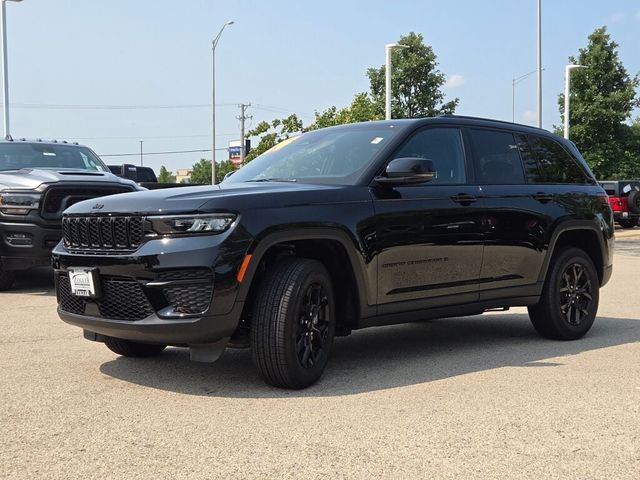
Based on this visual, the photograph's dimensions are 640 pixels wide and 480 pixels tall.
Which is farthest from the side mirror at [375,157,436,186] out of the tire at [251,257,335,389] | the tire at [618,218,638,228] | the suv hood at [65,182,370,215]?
the tire at [618,218,638,228]

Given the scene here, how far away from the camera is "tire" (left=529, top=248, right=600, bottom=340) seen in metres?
6.31

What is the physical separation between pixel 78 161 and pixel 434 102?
31.9 meters

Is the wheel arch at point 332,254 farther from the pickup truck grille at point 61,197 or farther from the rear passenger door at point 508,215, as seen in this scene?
the pickup truck grille at point 61,197

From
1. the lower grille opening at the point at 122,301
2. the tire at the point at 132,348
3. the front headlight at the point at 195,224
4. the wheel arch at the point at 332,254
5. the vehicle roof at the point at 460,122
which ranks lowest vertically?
the tire at the point at 132,348

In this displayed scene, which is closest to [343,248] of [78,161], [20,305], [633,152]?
[20,305]

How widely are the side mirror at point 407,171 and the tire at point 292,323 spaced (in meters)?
0.80

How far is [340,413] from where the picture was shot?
4.07 m

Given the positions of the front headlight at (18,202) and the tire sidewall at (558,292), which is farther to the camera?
the front headlight at (18,202)

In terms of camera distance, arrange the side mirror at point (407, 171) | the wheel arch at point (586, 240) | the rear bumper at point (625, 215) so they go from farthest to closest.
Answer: the rear bumper at point (625, 215), the wheel arch at point (586, 240), the side mirror at point (407, 171)

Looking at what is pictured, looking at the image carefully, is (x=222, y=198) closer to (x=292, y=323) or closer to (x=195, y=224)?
(x=195, y=224)

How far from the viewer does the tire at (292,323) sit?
4344 mm

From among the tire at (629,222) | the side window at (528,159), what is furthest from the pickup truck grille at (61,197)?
the tire at (629,222)

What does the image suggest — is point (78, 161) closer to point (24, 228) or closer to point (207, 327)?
point (24, 228)

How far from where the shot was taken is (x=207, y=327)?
4.20 metres
